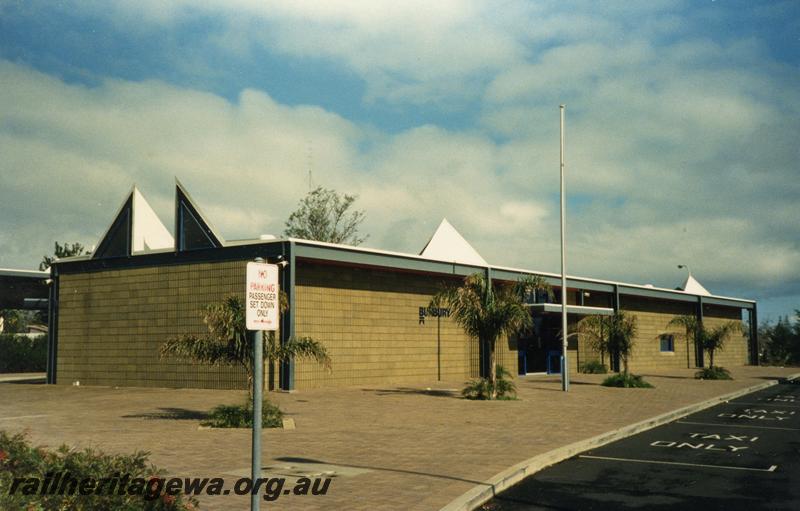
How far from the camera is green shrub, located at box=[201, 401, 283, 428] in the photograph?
1527cm

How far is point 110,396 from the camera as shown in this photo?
24281 mm

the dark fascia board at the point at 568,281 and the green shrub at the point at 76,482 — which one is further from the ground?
the dark fascia board at the point at 568,281

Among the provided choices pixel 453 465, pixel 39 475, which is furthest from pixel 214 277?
pixel 39 475

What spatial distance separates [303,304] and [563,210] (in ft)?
35.0

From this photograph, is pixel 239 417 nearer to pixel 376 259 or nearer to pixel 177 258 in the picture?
pixel 376 259

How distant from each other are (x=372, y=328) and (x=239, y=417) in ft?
47.6

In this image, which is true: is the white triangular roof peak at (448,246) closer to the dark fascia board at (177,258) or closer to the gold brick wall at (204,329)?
the gold brick wall at (204,329)

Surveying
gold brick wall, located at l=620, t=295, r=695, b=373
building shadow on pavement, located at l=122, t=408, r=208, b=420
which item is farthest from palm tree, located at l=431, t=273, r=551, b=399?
gold brick wall, located at l=620, t=295, r=695, b=373

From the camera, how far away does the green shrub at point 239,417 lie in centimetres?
1527

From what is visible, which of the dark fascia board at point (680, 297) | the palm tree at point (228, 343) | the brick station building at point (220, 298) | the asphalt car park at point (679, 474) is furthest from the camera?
the dark fascia board at point (680, 297)

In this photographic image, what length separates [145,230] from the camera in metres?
30.9

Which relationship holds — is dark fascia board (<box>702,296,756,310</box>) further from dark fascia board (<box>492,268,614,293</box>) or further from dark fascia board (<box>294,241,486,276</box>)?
dark fascia board (<box>294,241,486,276</box>)

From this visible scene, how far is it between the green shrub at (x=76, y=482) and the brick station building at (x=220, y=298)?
1746cm

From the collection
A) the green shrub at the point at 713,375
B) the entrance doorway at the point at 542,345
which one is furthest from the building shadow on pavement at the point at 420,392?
the green shrub at the point at 713,375
